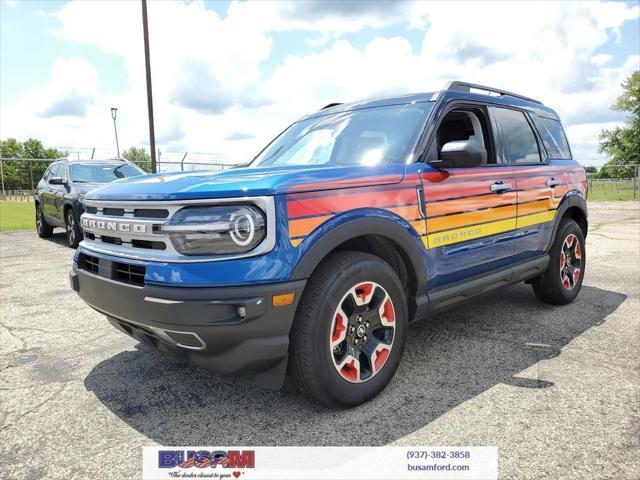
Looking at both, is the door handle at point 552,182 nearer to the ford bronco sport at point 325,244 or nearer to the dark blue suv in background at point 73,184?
the ford bronco sport at point 325,244

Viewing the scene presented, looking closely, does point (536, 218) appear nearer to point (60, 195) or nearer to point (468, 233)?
point (468, 233)

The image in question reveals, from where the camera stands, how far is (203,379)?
10.4 feet

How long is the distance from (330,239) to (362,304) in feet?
1.47

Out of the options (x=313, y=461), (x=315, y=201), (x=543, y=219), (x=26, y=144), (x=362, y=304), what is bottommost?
(x=313, y=461)

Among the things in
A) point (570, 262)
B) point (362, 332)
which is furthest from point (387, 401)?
point (570, 262)

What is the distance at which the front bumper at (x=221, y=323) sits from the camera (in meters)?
2.28

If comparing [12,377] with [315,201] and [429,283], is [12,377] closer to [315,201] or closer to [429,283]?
[315,201]

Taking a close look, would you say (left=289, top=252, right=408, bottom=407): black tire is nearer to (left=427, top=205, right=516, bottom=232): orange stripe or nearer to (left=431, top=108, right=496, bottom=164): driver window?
(left=427, top=205, right=516, bottom=232): orange stripe

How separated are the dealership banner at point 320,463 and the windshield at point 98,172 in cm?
785

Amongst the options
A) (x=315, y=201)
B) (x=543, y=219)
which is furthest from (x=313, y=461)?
(x=543, y=219)

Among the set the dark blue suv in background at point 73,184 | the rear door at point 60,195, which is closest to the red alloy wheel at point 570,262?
the dark blue suv in background at point 73,184

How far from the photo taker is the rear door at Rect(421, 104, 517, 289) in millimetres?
3189

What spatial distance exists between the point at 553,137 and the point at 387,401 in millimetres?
3412

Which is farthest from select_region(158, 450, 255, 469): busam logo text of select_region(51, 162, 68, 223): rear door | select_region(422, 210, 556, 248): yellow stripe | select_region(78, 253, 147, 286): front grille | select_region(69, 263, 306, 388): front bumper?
select_region(51, 162, 68, 223): rear door
